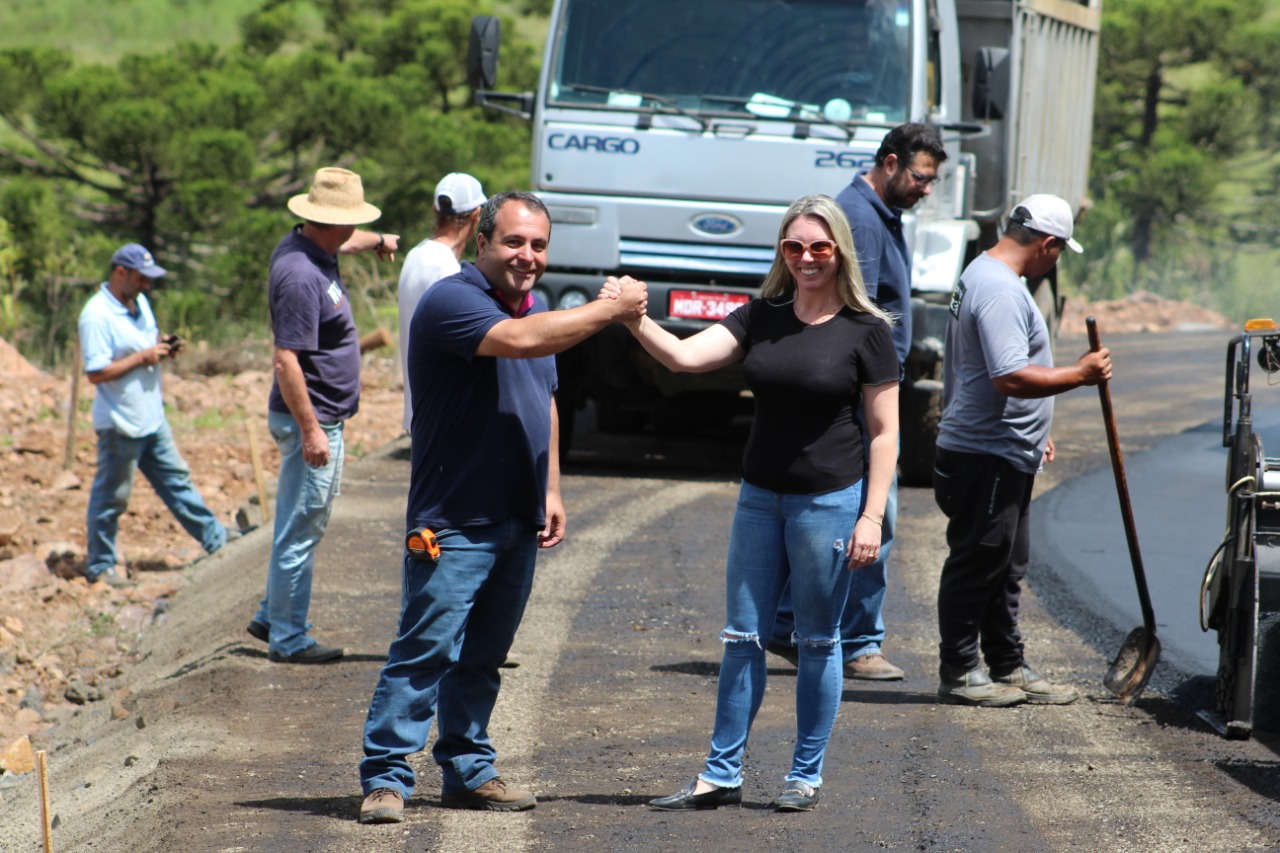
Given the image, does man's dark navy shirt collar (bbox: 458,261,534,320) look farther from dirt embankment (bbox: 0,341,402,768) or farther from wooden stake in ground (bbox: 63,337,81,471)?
wooden stake in ground (bbox: 63,337,81,471)

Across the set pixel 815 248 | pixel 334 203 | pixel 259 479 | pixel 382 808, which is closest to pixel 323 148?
pixel 259 479

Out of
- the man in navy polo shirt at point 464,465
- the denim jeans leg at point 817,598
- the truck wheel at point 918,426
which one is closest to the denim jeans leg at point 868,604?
the denim jeans leg at point 817,598

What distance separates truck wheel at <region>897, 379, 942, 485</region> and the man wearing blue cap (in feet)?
15.8

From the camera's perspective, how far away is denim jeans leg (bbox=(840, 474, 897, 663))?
617 cm

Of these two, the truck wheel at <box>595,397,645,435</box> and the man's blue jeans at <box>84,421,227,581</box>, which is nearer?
the man's blue jeans at <box>84,421,227,581</box>

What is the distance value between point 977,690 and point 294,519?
2.81m

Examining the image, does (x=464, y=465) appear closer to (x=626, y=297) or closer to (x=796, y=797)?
(x=626, y=297)

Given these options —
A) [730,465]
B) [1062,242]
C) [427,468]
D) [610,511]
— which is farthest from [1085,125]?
[427,468]

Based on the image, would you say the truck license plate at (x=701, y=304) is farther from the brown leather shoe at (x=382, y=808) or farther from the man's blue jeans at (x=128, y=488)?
the brown leather shoe at (x=382, y=808)

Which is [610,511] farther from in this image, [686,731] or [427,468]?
[427,468]

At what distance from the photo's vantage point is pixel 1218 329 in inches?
1011

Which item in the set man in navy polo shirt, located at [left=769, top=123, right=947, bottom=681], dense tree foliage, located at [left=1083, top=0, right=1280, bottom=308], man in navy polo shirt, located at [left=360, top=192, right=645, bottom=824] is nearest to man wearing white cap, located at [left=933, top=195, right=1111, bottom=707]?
man in navy polo shirt, located at [left=769, top=123, right=947, bottom=681]

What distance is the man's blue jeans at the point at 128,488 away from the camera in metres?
9.13

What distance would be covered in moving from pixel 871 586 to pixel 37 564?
5.72 meters
